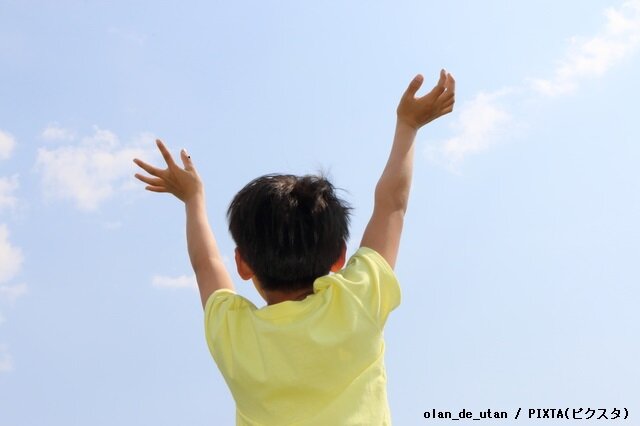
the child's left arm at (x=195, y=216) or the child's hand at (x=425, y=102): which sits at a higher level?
the child's hand at (x=425, y=102)

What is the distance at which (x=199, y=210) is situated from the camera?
4.00 m

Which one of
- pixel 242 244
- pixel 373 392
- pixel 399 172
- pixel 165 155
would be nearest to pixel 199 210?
pixel 165 155

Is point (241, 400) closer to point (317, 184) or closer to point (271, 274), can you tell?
point (271, 274)

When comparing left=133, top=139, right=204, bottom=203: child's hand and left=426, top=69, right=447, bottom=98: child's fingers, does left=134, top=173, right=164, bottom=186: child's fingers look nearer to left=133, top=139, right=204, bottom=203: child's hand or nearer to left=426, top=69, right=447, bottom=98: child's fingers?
left=133, top=139, right=204, bottom=203: child's hand

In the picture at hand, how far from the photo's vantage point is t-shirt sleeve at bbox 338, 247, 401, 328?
313 centimetres

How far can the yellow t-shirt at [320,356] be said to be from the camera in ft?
10.1

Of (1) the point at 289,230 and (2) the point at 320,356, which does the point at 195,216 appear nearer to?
(1) the point at 289,230

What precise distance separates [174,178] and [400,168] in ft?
4.10

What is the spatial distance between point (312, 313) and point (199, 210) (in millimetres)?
1135

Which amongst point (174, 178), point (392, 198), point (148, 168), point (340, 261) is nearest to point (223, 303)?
point (340, 261)

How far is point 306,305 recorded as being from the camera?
3152mm

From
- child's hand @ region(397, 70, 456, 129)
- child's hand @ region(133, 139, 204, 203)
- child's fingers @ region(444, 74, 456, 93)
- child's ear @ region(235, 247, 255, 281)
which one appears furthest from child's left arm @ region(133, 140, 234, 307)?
child's fingers @ region(444, 74, 456, 93)

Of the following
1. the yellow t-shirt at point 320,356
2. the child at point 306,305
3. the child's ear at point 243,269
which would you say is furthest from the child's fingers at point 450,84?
the child's ear at point 243,269

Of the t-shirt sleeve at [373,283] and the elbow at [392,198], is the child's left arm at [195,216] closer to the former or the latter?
the t-shirt sleeve at [373,283]
